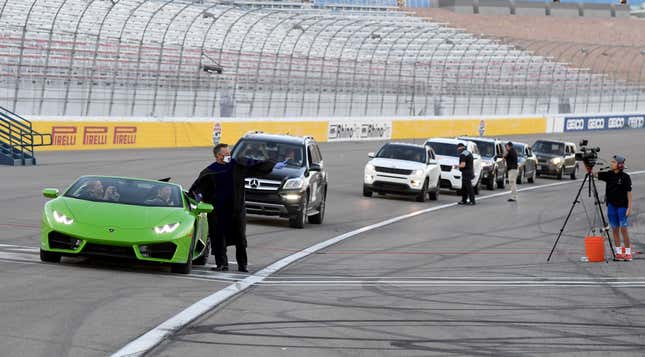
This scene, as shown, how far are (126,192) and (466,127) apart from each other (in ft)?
179

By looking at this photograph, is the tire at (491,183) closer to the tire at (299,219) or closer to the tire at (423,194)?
the tire at (423,194)

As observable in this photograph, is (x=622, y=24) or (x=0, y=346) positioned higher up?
(x=0, y=346)

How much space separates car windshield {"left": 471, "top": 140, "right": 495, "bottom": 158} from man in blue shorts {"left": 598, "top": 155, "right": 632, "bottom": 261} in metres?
20.8

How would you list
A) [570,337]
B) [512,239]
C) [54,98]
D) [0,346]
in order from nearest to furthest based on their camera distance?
[0,346] → [570,337] → [512,239] → [54,98]

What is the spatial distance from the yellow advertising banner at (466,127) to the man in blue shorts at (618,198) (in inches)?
1758

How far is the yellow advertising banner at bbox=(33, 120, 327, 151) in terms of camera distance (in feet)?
137

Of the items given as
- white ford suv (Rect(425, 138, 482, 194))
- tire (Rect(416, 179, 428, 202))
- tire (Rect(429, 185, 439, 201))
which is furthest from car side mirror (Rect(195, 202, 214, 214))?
white ford suv (Rect(425, 138, 482, 194))

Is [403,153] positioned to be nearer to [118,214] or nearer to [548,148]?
[548,148]

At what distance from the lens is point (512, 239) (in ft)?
71.9

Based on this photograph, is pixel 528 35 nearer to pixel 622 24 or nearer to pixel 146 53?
pixel 622 24

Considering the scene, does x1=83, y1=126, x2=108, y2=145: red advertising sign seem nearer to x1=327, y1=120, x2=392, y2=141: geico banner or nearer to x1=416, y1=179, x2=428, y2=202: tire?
x1=416, y1=179, x2=428, y2=202: tire

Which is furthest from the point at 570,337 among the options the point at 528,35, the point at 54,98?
the point at 528,35

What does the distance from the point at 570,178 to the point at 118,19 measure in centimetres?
1938

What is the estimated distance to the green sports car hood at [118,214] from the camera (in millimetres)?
13062
